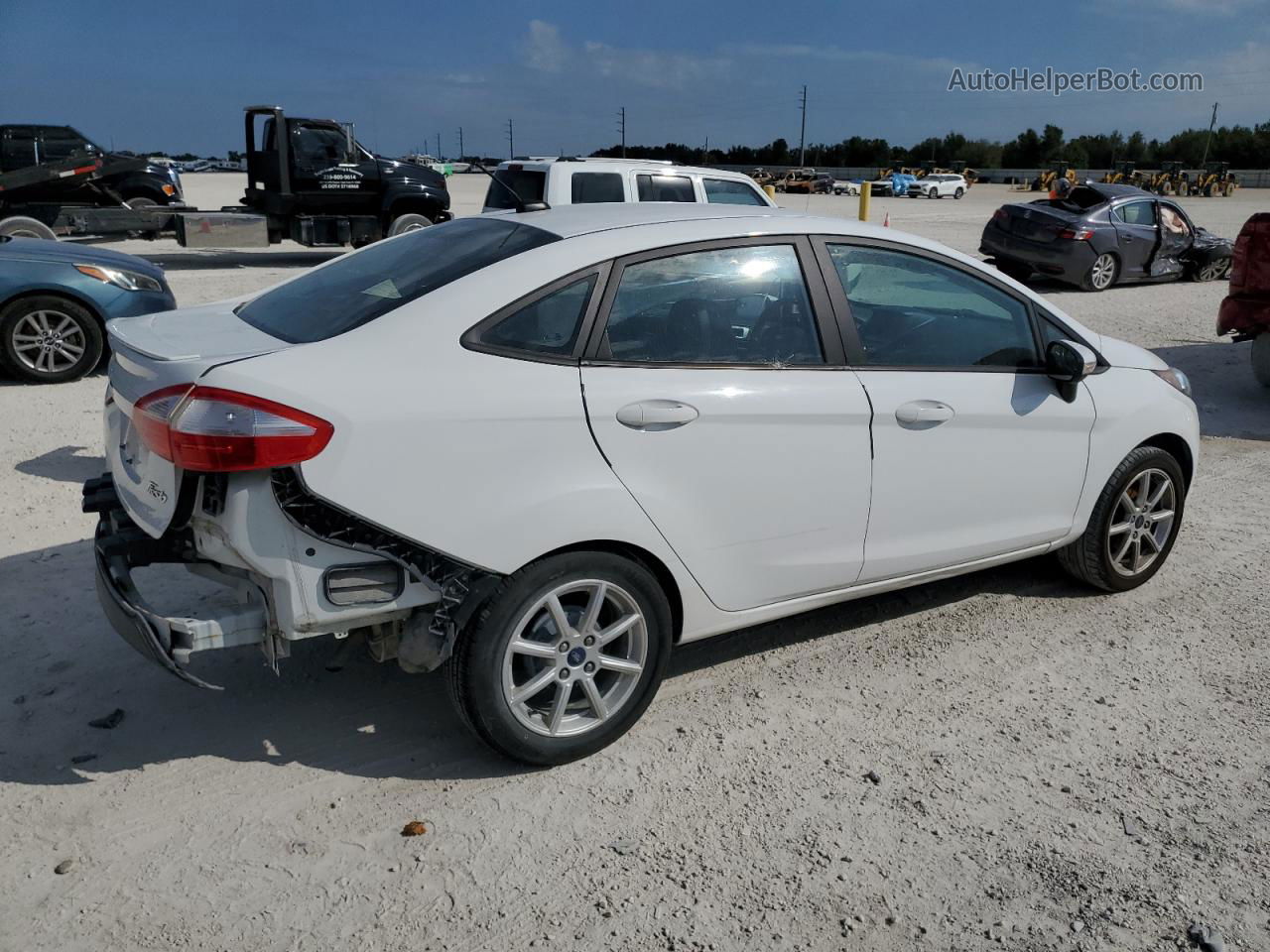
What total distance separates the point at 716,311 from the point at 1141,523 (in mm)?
2560

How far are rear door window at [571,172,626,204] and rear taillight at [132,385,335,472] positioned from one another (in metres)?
8.94

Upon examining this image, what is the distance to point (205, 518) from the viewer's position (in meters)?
3.04

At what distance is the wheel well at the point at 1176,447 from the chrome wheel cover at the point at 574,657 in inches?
107

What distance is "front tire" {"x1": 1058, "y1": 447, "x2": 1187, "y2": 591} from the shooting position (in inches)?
187

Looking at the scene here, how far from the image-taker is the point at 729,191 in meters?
11.9

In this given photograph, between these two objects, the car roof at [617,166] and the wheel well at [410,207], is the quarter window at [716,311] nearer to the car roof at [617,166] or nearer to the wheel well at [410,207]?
the car roof at [617,166]

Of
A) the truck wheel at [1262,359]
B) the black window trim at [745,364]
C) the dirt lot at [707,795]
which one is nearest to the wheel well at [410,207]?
the truck wheel at [1262,359]

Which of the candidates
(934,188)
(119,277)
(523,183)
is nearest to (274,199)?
(523,183)

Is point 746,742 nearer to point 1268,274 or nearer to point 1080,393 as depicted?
point 1080,393

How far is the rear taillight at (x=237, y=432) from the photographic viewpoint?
2.86 m

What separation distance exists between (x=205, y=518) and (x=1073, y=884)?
104 inches

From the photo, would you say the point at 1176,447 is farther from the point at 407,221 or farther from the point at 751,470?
the point at 407,221

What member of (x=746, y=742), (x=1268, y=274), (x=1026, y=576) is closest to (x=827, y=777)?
(x=746, y=742)

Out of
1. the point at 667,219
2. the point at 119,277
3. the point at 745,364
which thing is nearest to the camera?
the point at 745,364
